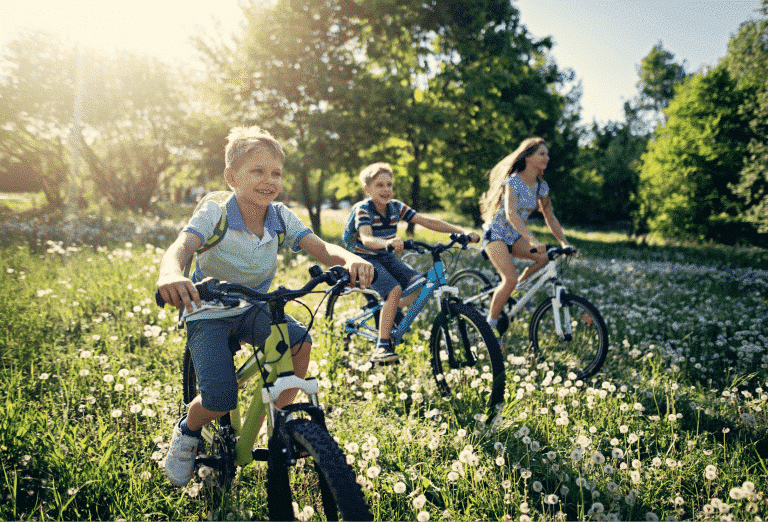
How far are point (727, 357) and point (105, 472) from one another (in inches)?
Answer: 265

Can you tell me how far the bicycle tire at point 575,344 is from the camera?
435 centimetres

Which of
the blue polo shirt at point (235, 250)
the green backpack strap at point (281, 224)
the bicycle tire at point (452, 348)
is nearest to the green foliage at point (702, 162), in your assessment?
the bicycle tire at point (452, 348)

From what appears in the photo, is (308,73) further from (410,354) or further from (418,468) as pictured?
(418,468)

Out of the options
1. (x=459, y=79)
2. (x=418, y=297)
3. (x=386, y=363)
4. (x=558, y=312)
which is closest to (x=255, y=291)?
(x=386, y=363)

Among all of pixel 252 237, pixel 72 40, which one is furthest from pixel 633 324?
pixel 72 40

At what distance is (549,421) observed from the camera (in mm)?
3260

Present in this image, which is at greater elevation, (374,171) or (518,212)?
(374,171)

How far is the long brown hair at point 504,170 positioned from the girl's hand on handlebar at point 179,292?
14.2ft

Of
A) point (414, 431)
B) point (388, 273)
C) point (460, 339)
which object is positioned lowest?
point (414, 431)

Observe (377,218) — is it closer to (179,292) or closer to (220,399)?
(220,399)

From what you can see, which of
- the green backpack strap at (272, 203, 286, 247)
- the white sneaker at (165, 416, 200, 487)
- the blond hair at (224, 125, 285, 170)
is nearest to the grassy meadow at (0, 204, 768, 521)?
the white sneaker at (165, 416, 200, 487)

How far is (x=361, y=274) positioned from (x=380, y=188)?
2.61 m

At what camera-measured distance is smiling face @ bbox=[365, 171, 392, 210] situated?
180 inches

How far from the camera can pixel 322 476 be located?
176 cm
